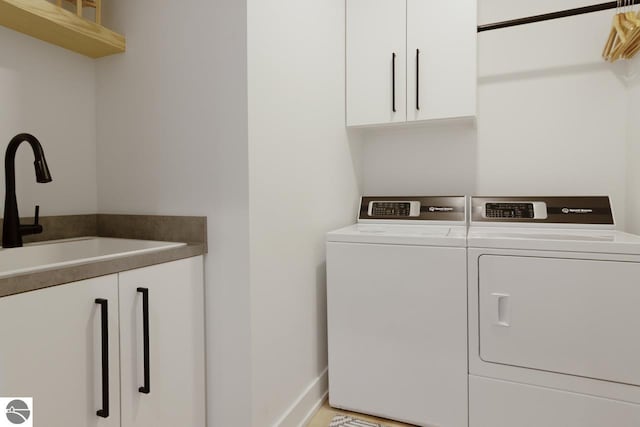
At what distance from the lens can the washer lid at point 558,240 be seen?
137 cm

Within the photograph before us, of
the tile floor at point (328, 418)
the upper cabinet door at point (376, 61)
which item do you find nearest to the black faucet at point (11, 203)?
the tile floor at point (328, 418)

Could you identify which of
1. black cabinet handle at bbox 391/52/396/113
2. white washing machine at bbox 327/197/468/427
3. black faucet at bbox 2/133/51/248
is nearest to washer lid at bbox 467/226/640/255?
white washing machine at bbox 327/197/468/427

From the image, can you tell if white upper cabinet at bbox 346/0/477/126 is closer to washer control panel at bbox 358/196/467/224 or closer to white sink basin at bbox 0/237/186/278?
washer control panel at bbox 358/196/467/224

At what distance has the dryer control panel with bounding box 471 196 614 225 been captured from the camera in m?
1.82

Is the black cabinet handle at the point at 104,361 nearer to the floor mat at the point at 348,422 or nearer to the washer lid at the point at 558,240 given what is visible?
the floor mat at the point at 348,422

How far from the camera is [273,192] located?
1.45 m

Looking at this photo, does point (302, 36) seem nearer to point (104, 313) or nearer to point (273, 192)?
point (273, 192)

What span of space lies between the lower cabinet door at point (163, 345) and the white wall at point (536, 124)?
1.59 meters

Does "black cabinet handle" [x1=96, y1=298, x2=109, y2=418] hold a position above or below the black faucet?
below

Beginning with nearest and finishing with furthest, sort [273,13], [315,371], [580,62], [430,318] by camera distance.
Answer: [273,13]
[430,318]
[315,371]
[580,62]

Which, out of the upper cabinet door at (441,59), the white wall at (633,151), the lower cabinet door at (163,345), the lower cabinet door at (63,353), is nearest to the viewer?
the lower cabinet door at (63,353)

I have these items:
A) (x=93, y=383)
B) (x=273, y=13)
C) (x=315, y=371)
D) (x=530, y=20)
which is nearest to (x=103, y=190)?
(x=93, y=383)

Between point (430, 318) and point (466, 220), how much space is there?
2.33ft

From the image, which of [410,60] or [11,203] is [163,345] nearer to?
[11,203]
